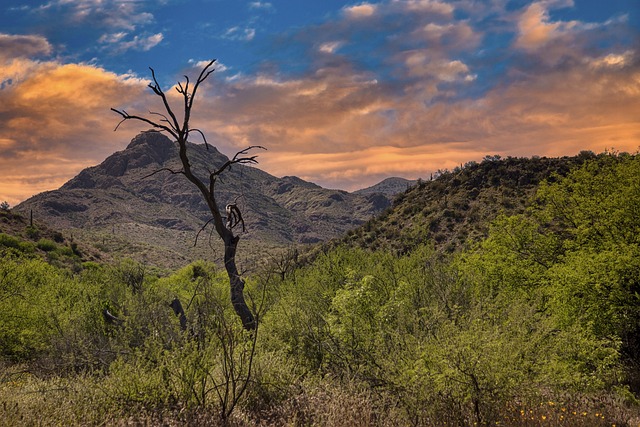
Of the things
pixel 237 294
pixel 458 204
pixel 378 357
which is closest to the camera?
pixel 378 357

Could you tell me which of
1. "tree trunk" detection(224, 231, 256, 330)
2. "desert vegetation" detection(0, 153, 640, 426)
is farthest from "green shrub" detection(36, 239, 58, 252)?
"tree trunk" detection(224, 231, 256, 330)

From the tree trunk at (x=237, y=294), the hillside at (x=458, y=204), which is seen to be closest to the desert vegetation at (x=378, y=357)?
the tree trunk at (x=237, y=294)

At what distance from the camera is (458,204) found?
218ft

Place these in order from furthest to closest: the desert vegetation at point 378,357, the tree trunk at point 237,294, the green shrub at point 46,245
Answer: the green shrub at point 46,245 < the tree trunk at point 237,294 < the desert vegetation at point 378,357

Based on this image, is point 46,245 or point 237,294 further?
point 46,245

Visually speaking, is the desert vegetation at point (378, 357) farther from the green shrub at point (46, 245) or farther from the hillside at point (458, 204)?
the green shrub at point (46, 245)

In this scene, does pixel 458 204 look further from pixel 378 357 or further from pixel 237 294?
pixel 378 357

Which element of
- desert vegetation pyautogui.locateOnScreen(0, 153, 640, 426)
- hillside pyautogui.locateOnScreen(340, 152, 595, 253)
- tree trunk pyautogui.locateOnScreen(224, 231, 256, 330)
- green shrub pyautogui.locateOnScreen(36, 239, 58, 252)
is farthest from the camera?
green shrub pyautogui.locateOnScreen(36, 239, 58, 252)

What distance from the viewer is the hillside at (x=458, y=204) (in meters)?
59.2

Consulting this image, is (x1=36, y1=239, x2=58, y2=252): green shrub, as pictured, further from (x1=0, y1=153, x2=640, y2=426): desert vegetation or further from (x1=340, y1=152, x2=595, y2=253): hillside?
(x1=0, y1=153, x2=640, y2=426): desert vegetation

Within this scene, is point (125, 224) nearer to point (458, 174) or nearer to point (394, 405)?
point (458, 174)

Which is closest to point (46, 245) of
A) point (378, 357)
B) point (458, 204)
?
point (458, 204)

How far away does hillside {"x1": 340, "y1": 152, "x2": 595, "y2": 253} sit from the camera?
59219 millimetres

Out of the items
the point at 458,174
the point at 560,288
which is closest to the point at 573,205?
the point at 560,288
